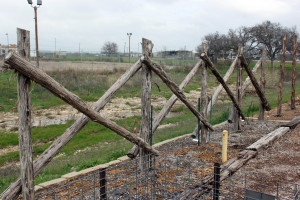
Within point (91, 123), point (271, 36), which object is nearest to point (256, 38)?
point (271, 36)

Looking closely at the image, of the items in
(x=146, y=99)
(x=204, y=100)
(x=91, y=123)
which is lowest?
(x=91, y=123)

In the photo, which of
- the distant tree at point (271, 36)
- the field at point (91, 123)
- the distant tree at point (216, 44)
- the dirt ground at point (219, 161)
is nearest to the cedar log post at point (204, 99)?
the dirt ground at point (219, 161)

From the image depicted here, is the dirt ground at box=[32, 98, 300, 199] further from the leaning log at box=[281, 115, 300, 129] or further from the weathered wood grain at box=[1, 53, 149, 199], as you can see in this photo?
the weathered wood grain at box=[1, 53, 149, 199]

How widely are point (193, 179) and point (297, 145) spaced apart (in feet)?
11.1

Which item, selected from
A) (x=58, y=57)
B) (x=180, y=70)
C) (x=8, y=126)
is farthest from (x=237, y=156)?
(x=58, y=57)

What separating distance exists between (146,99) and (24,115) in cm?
237

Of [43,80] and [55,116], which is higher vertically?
[43,80]

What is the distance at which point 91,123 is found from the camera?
12945 millimetres

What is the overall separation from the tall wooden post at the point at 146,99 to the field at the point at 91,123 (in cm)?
31

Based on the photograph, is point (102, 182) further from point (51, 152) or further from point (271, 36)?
point (271, 36)

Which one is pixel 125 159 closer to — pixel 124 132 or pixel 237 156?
pixel 124 132

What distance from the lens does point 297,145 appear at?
6926 millimetres

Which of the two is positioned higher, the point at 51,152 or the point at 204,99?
the point at 204,99

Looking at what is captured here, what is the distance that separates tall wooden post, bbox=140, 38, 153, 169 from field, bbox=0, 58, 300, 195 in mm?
313
